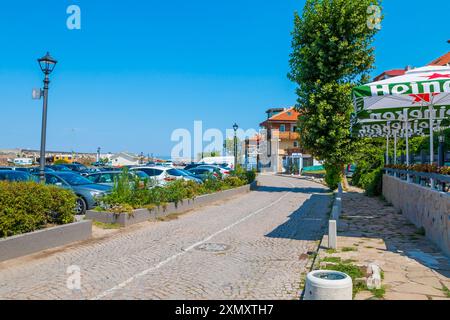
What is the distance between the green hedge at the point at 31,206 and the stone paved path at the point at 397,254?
6124 mm

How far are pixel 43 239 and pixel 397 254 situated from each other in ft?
24.4

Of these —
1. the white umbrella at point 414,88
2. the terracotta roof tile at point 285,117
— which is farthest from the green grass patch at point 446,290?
the terracotta roof tile at point 285,117

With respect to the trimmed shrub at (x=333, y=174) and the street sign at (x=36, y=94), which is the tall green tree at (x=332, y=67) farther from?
the street sign at (x=36, y=94)

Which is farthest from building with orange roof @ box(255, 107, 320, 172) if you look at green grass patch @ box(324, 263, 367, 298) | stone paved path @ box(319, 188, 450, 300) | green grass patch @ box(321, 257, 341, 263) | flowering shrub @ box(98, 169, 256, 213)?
green grass patch @ box(324, 263, 367, 298)

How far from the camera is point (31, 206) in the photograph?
812 cm

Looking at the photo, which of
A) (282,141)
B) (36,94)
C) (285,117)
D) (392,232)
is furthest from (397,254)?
(285,117)

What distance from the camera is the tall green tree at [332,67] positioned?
22.7 m

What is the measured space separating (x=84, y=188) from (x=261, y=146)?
59220 millimetres

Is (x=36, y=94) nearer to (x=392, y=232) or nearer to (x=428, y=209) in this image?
(x=392, y=232)

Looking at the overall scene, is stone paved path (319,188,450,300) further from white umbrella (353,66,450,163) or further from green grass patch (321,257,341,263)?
white umbrella (353,66,450,163)
